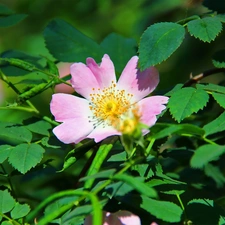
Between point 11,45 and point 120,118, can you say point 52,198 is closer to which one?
point 120,118

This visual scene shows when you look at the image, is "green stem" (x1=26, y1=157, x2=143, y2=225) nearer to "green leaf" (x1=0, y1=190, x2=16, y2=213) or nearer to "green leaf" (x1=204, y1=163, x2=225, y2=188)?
"green leaf" (x1=0, y1=190, x2=16, y2=213)

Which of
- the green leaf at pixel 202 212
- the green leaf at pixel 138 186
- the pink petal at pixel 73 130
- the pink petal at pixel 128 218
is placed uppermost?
the green leaf at pixel 138 186

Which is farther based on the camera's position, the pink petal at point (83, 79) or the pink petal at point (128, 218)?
the pink petal at point (83, 79)

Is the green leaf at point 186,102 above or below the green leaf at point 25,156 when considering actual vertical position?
above

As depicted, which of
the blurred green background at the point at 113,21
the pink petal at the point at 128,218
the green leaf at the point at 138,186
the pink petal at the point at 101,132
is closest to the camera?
the green leaf at the point at 138,186

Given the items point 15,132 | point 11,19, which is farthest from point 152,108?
point 11,19

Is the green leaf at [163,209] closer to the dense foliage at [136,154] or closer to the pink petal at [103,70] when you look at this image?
the dense foliage at [136,154]

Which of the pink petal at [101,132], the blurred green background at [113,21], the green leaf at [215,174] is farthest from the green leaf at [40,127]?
the blurred green background at [113,21]

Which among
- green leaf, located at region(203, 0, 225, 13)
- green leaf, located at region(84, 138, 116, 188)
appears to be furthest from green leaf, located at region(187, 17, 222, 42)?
green leaf, located at region(84, 138, 116, 188)
